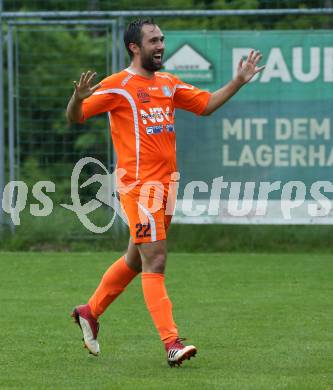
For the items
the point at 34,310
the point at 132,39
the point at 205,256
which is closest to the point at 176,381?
the point at 132,39

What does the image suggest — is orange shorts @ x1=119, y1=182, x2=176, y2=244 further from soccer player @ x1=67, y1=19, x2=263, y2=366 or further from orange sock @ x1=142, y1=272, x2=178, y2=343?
orange sock @ x1=142, y1=272, x2=178, y2=343

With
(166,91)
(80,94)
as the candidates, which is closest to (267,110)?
(166,91)

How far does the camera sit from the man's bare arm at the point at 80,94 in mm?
6352

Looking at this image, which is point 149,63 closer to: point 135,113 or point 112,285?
point 135,113

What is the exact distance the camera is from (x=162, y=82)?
684cm

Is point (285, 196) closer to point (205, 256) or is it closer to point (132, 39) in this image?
point (205, 256)

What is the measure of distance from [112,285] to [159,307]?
1.80 feet

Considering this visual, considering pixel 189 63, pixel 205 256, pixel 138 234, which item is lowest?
pixel 205 256

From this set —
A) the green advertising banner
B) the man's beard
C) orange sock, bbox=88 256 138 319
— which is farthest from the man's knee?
the green advertising banner

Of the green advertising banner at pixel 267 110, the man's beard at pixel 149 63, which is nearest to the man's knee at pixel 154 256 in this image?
the man's beard at pixel 149 63

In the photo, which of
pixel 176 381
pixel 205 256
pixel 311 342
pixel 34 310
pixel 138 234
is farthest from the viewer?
pixel 205 256

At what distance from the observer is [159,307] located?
6488 millimetres

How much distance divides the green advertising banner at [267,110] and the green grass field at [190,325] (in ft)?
3.29

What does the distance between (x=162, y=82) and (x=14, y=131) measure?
647cm
